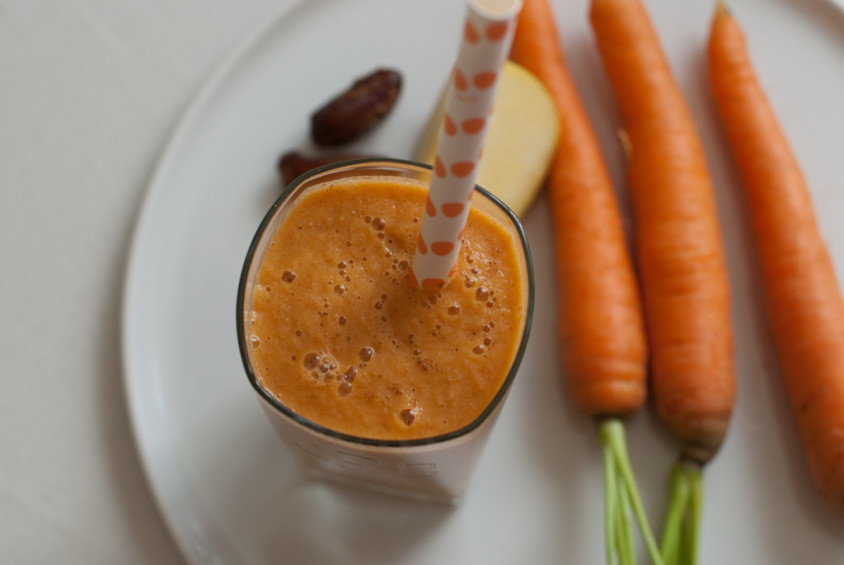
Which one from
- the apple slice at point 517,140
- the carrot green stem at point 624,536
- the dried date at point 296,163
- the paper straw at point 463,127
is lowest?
the carrot green stem at point 624,536

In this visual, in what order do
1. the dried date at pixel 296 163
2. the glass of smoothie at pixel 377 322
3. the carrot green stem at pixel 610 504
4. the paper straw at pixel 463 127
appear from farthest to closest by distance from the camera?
1. the dried date at pixel 296 163
2. the carrot green stem at pixel 610 504
3. the glass of smoothie at pixel 377 322
4. the paper straw at pixel 463 127

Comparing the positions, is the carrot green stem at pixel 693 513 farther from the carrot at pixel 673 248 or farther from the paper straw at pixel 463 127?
the paper straw at pixel 463 127

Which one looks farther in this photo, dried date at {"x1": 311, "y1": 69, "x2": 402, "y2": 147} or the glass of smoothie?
dried date at {"x1": 311, "y1": 69, "x2": 402, "y2": 147}

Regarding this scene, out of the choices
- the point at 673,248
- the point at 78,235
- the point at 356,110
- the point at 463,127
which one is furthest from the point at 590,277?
the point at 78,235

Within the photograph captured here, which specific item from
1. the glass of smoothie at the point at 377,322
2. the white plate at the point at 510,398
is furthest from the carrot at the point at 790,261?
the glass of smoothie at the point at 377,322

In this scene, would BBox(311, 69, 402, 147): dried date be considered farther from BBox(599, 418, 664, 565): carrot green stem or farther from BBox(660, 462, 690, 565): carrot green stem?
BBox(660, 462, 690, 565): carrot green stem

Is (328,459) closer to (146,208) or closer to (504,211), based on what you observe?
(504,211)

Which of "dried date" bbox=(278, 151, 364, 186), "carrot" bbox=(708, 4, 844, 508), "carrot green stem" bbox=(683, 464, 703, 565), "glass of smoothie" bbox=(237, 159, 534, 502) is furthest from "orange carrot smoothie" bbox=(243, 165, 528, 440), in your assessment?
"carrot" bbox=(708, 4, 844, 508)
